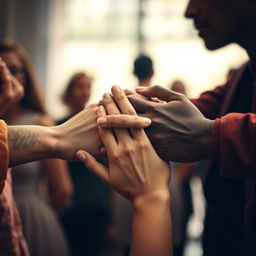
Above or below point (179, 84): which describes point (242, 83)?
above

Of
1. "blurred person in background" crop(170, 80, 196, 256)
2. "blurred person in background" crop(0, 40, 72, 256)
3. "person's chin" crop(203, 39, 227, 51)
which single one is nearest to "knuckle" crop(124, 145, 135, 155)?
"person's chin" crop(203, 39, 227, 51)

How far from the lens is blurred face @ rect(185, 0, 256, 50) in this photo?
4.15 feet

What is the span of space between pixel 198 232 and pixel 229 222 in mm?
3304

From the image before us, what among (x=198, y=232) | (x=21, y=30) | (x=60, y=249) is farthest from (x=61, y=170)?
(x=21, y=30)

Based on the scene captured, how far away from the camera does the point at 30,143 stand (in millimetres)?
1095

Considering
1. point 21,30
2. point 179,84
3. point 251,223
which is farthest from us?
point 21,30

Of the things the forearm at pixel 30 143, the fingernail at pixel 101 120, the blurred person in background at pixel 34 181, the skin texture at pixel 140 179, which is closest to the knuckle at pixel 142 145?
the skin texture at pixel 140 179

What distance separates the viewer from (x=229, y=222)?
4.03 feet

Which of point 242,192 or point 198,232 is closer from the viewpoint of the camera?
point 242,192

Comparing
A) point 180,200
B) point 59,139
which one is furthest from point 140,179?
point 180,200

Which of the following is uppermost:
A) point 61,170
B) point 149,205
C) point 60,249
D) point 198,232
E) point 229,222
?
point 149,205

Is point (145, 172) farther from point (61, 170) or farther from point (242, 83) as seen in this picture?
point (61, 170)

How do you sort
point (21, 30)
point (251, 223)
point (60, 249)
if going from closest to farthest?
point (251, 223)
point (60, 249)
point (21, 30)

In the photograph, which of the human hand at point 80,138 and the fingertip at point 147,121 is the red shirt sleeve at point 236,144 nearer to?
the fingertip at point 147,121
